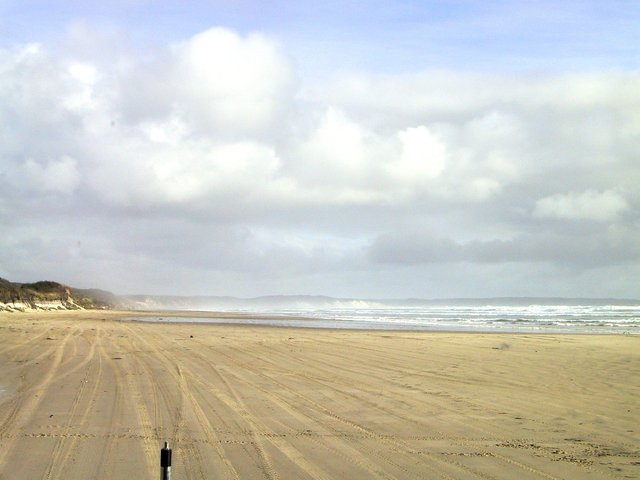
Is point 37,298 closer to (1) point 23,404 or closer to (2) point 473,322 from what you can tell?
(2) point 473,322

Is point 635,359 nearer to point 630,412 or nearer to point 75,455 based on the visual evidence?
point 630,412

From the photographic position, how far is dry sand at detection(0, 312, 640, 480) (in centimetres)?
769

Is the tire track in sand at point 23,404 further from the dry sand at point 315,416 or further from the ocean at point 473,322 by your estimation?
the ocean at point 473,322

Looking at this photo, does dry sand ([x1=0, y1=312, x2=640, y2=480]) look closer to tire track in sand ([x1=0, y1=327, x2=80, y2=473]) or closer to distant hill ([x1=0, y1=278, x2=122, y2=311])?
tire track in sand ([x1=0, y1=327, x2=80, y2=473])

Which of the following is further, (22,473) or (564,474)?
(564,474)

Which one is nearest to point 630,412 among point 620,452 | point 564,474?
point 620,452

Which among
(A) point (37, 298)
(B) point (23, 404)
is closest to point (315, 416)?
(B) point (23, 404)

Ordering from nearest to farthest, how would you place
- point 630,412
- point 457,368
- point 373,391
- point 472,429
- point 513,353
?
point 472,429, point 630,412, point 373,391, point 457,368, point 513,353

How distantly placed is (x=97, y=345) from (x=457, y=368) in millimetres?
13566

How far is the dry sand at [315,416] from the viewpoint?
769 cm

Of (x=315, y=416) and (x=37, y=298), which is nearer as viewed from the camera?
(x=315, y=416)

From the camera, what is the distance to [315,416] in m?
10.6

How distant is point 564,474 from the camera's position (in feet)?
24.7

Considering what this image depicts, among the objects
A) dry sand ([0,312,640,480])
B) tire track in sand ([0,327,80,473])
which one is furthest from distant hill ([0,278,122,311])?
tire track in sand ([0,327,80,473])
